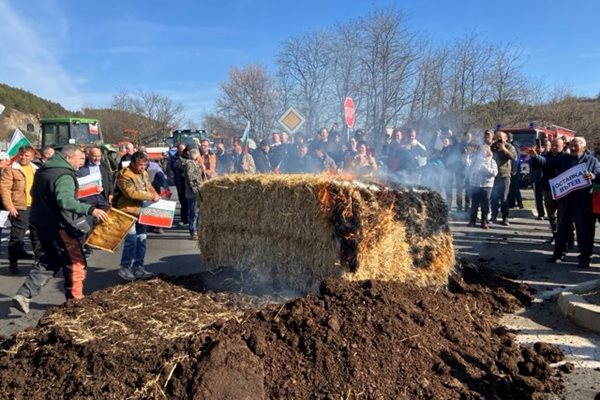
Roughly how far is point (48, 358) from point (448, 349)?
3.20m

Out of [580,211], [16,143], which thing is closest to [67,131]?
[16,143]

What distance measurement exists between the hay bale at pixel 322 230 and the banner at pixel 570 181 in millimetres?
2734

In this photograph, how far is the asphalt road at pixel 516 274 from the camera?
452 centimetres

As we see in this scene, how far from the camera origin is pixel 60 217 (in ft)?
16.7

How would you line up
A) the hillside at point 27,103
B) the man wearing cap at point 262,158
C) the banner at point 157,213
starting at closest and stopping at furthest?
the banner at point 157,213 < the man wearing cap at point 262,158 < the hillside at point 27,103

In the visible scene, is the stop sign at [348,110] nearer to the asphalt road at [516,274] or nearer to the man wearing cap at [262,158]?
the man wearing cap at [262,158]

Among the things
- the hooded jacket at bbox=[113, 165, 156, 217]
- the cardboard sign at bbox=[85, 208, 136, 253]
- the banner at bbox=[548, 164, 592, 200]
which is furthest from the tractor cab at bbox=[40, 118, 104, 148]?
the banner at bbox=[548, 164, 592, 200]

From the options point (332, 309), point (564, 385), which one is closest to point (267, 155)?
point (332, 309)

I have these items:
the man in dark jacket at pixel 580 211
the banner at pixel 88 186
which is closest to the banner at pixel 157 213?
the banner at pixel 88 186

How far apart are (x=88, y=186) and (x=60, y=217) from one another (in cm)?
255

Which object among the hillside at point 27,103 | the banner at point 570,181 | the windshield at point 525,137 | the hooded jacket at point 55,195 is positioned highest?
the hillside at point 27,103

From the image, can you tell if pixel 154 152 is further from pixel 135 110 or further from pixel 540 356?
pixel 135 110

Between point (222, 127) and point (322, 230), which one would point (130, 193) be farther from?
point (222, 127)

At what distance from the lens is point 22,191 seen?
7848 mm
